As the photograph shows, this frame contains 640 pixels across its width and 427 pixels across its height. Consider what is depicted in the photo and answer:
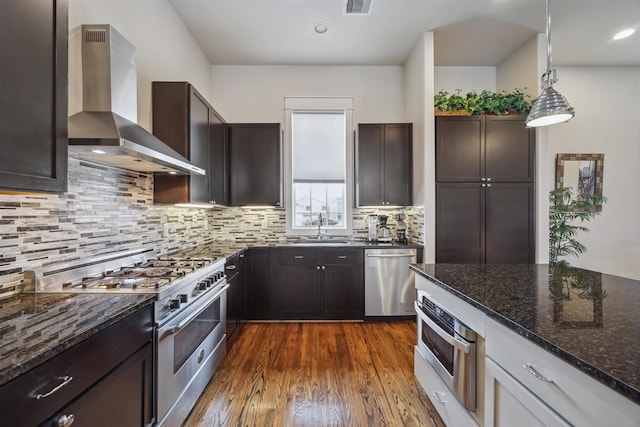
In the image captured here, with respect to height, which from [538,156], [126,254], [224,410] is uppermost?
[538,156]

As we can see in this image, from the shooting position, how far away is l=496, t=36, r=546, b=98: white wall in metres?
3.38

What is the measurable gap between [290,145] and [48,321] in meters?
3.36

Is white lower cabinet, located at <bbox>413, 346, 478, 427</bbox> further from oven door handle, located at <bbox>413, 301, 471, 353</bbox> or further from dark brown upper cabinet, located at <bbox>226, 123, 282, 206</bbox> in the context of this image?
dark brown upper cabinet, located at <bbox>226, 123, 282, 206</bbox>

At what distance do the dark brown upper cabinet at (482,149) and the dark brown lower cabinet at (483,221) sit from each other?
0.12 meters

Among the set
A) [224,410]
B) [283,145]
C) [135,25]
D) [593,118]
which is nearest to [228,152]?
[283,145]

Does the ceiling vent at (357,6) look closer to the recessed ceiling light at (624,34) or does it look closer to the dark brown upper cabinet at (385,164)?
the dark brown upper cabinet at (385,164)

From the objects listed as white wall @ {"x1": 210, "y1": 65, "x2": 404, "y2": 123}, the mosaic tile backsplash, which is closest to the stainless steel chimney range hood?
the mosaic tile backsplash

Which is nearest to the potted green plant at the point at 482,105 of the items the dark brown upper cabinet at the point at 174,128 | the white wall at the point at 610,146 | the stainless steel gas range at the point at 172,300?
the white wall at the point at 610,146

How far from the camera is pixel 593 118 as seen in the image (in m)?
Result: 3.96

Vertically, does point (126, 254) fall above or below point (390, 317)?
above

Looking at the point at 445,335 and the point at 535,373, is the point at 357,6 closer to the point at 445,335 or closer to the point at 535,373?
the point at 445,335

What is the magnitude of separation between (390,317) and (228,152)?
292cm

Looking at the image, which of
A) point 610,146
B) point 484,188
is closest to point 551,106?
point 484,188

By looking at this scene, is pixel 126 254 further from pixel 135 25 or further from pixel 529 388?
pixel 529 388
